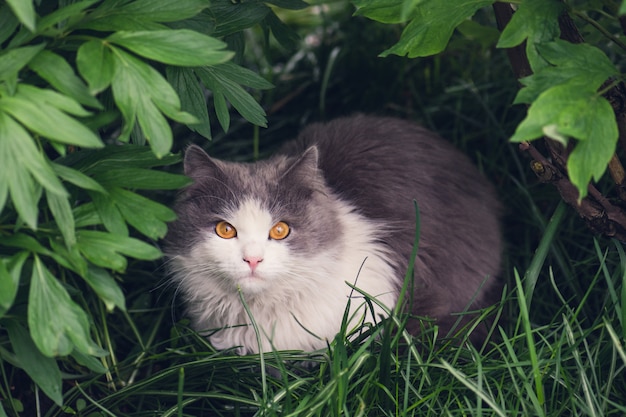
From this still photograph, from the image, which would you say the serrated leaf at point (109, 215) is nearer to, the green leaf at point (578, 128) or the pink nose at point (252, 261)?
the pink nose at point (252, 261)

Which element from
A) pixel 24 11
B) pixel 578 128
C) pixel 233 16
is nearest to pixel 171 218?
pixel 24 11

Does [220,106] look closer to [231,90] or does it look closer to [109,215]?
[231,90]

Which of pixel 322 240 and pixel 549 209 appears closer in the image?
pixel 322 240

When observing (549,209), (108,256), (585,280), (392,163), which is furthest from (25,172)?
(549,209)

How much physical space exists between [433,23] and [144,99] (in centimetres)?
71

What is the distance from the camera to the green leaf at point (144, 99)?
1510mm

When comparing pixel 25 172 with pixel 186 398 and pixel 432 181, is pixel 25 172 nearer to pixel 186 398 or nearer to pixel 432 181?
pixel 186 398

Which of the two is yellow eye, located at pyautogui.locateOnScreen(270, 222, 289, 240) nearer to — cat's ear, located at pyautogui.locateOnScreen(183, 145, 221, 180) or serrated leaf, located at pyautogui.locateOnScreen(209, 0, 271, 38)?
cat's ear, located at pyautogui.locateOnScreen(183, 145, 221, 180)

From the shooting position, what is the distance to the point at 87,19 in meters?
1.56

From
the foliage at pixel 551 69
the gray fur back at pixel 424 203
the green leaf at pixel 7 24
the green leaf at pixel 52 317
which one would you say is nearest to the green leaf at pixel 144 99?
the green leaf at pixel 7 24

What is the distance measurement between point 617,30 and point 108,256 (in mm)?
2176

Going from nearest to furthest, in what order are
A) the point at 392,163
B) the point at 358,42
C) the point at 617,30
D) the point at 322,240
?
the point at 322,240 < the point at 392,163 < the point at 617,30 < the point at 358,42

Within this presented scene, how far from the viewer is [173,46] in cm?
153

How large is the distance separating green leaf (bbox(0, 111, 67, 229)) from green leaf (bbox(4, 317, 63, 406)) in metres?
0.46
